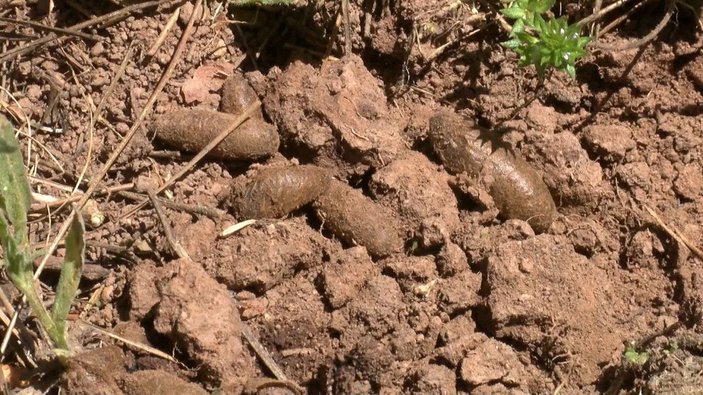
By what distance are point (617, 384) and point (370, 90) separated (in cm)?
139

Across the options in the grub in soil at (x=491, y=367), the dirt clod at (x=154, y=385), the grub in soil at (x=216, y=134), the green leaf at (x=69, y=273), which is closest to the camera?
the green leaf at (x=69, y=273)

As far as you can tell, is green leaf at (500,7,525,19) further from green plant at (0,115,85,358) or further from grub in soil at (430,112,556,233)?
green plant at (0,115,85,358)

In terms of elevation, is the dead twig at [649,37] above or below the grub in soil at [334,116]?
above

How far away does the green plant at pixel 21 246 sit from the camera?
7.95ft

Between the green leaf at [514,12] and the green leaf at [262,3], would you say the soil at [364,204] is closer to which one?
the green leaf at [262,3]

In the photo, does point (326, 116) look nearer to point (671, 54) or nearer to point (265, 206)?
point (265, 206)

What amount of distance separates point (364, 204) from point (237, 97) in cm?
64

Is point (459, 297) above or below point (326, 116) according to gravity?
below

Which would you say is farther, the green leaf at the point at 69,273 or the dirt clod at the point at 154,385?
the dirt clod at the point at 154,385

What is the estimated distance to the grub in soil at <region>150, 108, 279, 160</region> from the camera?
292 centimetres

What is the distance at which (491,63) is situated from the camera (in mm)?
3068

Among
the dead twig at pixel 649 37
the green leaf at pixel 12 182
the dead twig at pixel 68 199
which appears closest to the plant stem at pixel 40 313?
the green leaf at pixel 12 182

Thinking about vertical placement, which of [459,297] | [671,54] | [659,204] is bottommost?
[459,297]

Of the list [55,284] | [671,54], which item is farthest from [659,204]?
[55,284]
